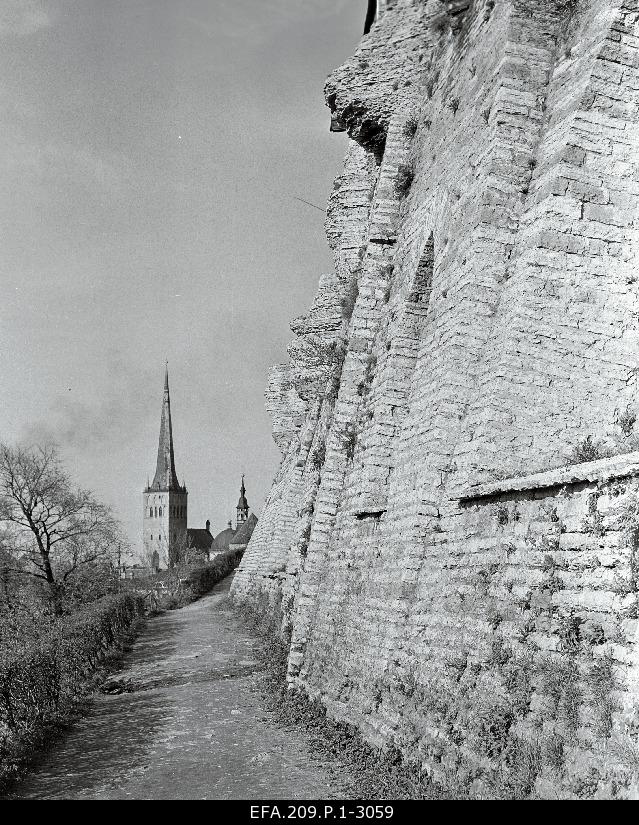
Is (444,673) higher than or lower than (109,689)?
higher

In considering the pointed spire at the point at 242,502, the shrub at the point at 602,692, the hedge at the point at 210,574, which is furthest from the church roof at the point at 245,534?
the shrub at the point at 602,692

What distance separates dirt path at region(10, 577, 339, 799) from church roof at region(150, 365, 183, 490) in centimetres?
11021

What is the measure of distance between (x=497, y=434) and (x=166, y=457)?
127 metres

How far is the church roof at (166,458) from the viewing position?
122 meters

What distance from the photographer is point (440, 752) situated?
602cm

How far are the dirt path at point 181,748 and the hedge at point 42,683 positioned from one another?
0.34 metres

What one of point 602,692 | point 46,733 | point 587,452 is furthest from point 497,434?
point 46,733

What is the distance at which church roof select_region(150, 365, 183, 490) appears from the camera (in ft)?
401

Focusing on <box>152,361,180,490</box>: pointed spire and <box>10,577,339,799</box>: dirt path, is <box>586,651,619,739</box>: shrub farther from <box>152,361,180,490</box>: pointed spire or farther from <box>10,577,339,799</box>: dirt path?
<box>152,361,180,490</box>: pointed spire

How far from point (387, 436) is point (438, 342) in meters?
1.75

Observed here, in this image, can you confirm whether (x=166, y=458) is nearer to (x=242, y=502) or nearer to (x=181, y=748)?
(x=242, y=502)

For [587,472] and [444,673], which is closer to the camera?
[587,472]
